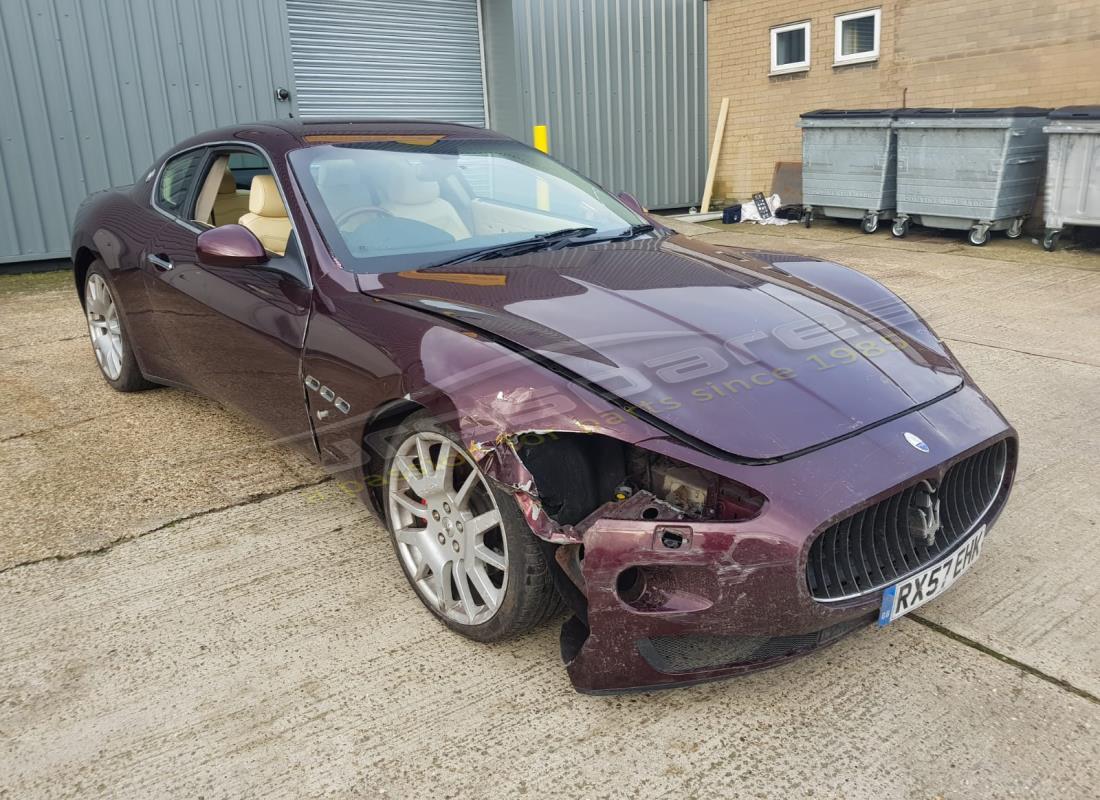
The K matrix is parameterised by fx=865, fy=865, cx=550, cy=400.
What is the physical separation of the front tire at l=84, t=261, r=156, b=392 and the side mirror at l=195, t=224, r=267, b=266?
63.6 inches

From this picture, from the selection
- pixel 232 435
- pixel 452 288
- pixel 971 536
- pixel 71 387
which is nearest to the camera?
pixel 971 536

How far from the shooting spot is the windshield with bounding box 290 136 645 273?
2.95 meters

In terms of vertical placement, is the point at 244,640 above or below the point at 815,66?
below

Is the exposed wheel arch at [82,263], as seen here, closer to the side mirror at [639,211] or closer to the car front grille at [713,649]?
the side mirror at [639,211]

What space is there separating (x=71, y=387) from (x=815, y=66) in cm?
965

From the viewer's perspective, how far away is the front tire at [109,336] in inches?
174

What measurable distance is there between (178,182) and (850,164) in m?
7.93

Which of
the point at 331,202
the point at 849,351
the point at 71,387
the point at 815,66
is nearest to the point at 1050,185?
the point at 815,66

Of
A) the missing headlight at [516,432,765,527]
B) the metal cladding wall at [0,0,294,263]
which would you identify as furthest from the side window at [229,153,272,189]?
the metal cladding wall at [0,0,294,263]

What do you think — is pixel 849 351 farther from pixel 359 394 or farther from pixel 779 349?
pixel 359 394

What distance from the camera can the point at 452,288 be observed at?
265cm

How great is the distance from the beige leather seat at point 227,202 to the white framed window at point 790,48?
30.7ft

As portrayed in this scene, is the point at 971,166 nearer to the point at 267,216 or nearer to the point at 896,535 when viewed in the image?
the point at 267,216

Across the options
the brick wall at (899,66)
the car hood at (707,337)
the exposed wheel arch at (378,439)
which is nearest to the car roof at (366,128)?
the car hood at (707,337)
